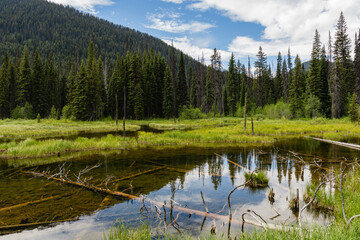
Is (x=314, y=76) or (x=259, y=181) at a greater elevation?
(x=314, y=76)

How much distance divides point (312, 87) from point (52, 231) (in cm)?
5577

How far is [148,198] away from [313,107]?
47982 millimetres

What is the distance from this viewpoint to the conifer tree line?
47.8 meters

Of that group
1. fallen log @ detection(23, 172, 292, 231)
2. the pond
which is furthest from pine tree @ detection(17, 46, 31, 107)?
fallen log @ detection(23, 172, 292, 231)

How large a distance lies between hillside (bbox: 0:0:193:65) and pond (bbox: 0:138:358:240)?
124m

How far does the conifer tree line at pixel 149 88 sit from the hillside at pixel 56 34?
234 ft

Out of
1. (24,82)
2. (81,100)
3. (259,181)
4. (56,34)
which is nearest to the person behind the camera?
(259,181)

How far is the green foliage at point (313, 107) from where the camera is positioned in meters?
46.0

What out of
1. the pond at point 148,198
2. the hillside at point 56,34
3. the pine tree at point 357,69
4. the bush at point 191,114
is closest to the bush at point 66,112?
the bush at point 191,114

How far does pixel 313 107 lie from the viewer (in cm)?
4612

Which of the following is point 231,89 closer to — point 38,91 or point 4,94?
point 38,91

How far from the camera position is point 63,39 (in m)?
146

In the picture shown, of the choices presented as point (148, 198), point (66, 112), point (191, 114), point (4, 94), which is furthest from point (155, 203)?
point (4, 94)

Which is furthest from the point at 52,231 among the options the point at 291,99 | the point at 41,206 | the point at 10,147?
the point at 291,99
